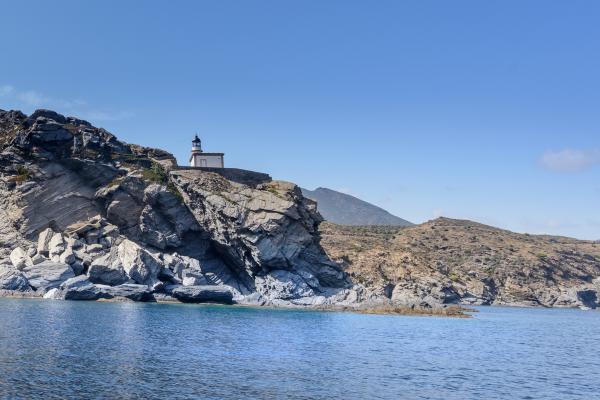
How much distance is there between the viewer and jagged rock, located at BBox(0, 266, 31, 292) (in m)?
77.3

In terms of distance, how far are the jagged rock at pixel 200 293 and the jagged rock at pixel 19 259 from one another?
20.4 meters

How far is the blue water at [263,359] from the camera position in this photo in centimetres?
2722

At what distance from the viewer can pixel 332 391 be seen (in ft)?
92.5

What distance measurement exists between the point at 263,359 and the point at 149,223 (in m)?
62.8

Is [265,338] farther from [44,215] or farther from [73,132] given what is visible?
[73,132]

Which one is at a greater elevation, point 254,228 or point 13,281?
point 254,228

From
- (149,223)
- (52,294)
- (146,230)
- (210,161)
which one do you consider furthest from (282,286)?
(52,294)

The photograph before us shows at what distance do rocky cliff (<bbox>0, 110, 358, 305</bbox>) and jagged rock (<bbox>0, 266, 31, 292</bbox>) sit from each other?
251 centimetres

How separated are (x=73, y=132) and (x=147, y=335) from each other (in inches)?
2490

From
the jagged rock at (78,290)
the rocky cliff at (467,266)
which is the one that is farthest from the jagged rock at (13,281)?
the rocky cliff at (467,266)

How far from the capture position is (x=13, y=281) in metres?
77.8

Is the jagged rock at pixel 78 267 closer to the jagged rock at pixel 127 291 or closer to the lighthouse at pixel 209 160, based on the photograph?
the jagged rock at pixel 127 291

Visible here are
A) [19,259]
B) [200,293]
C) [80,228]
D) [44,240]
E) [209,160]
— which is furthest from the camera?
[209,160]

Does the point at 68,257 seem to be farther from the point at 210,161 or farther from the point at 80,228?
the point at 210,161
